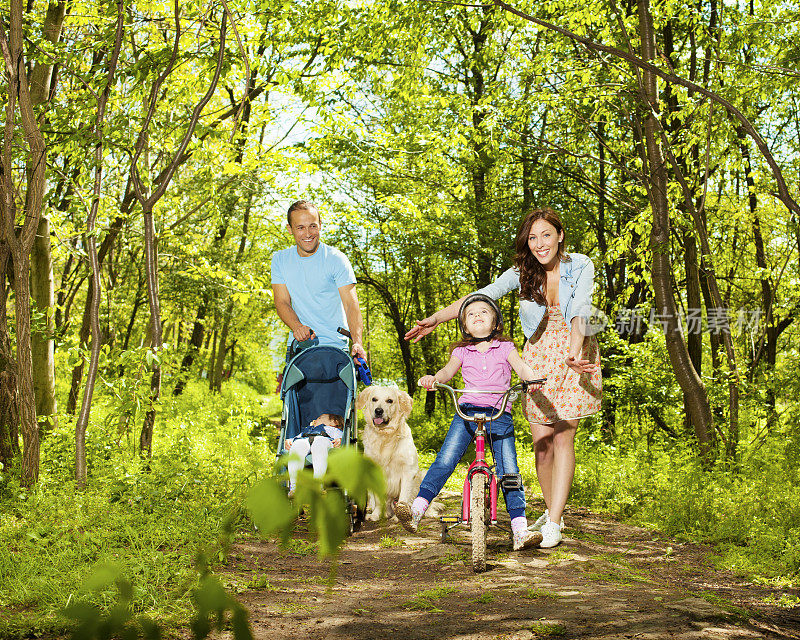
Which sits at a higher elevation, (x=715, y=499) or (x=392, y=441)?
(x=392, y=441)

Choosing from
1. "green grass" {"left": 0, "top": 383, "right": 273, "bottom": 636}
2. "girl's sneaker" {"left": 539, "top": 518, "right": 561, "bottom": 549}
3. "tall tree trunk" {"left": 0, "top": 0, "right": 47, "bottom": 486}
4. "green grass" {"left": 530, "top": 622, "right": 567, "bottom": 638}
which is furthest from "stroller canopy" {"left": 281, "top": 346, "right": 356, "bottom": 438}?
"green grass" {"left": 530, "top": 622, "right": 567, "bottom": 638}

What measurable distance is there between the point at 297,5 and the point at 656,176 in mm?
6194

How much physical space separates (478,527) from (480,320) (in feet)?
5.05

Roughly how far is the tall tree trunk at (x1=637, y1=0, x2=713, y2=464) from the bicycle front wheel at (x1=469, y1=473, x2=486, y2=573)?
4.56 meters

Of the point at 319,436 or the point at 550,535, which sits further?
the point at 319,436

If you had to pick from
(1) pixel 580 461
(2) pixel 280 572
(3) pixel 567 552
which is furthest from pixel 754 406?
(2) pixel 280 572

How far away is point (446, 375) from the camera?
18.1ft

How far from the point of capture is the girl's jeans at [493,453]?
541 cm

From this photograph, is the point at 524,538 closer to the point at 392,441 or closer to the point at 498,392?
the point at 498,392

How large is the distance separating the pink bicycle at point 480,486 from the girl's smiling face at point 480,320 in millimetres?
457

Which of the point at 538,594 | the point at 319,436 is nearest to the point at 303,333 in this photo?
the point at 319,436

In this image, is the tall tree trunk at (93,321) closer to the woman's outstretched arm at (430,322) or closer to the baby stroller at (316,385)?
the baby stroller at (316,385)

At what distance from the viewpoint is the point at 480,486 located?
4.92m

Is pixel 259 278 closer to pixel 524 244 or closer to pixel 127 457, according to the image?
pixel 127 457
